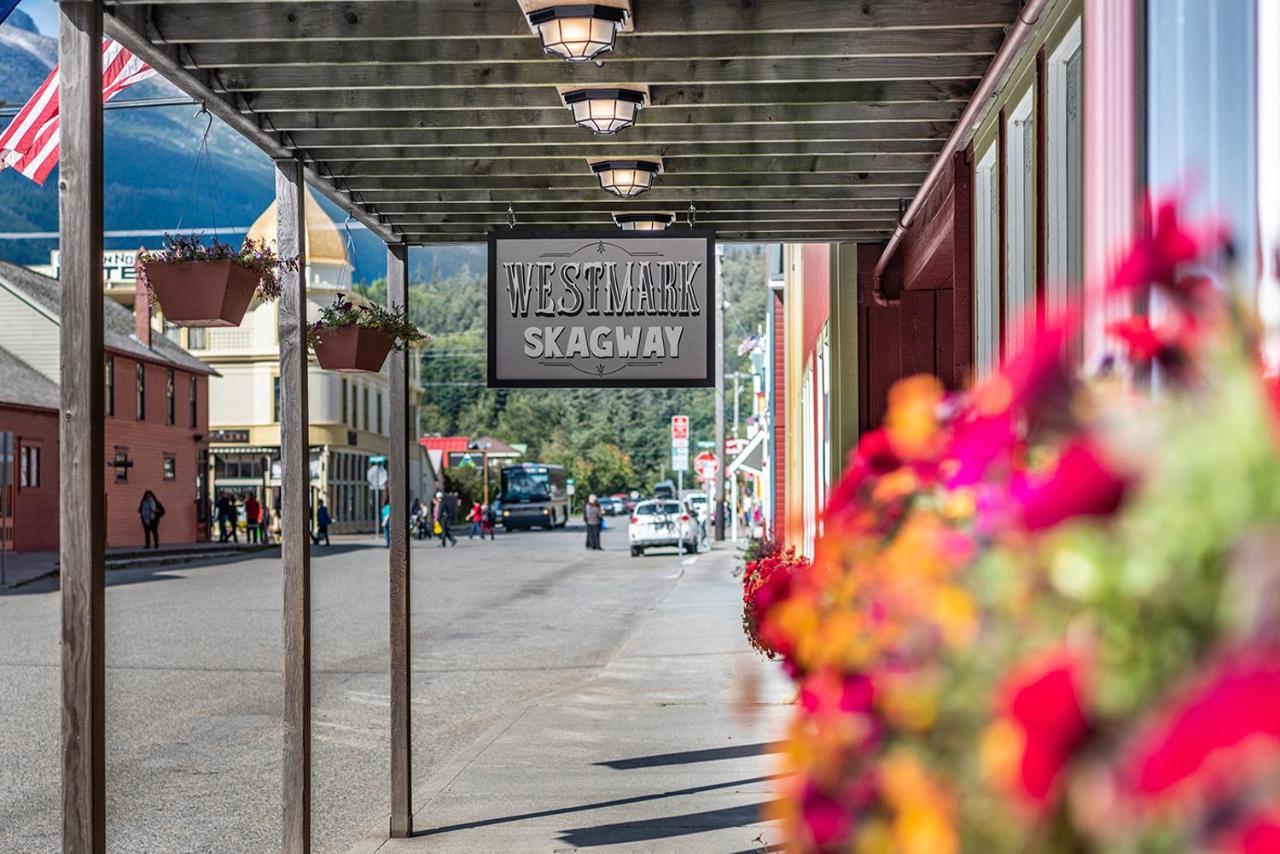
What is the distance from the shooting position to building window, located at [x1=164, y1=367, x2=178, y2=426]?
2052 inches

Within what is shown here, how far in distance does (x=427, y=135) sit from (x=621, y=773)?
408cm

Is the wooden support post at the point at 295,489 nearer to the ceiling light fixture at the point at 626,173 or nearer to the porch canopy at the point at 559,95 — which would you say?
the porch canopy at the point at 559,95

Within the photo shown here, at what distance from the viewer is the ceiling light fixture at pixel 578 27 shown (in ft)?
16.1

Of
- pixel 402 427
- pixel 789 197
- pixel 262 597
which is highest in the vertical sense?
pixel 789 197

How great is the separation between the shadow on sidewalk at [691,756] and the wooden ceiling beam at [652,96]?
4.29 metres

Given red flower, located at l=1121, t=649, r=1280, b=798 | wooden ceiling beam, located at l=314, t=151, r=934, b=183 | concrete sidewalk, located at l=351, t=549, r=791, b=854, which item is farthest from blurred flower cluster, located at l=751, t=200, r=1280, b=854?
wooden ceiling beam, located at l=314, t=151, r=934, b=183

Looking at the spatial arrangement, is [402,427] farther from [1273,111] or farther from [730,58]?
[1273,111]

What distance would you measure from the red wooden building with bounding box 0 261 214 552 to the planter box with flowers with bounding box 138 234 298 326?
36496 millimetres

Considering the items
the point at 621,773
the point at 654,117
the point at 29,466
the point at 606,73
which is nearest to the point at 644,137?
the point at 654,117

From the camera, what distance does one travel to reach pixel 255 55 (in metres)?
5.63

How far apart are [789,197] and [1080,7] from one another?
3.39 metres

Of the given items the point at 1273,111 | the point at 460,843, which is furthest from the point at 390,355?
the point at 1273,111

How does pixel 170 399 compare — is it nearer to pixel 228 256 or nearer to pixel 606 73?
pixel 228 256

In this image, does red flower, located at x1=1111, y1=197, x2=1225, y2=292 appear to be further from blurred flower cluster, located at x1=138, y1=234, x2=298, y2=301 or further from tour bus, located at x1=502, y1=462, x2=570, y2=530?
tour bus, located at x1=502, y1=462, x2=570, y2=530
